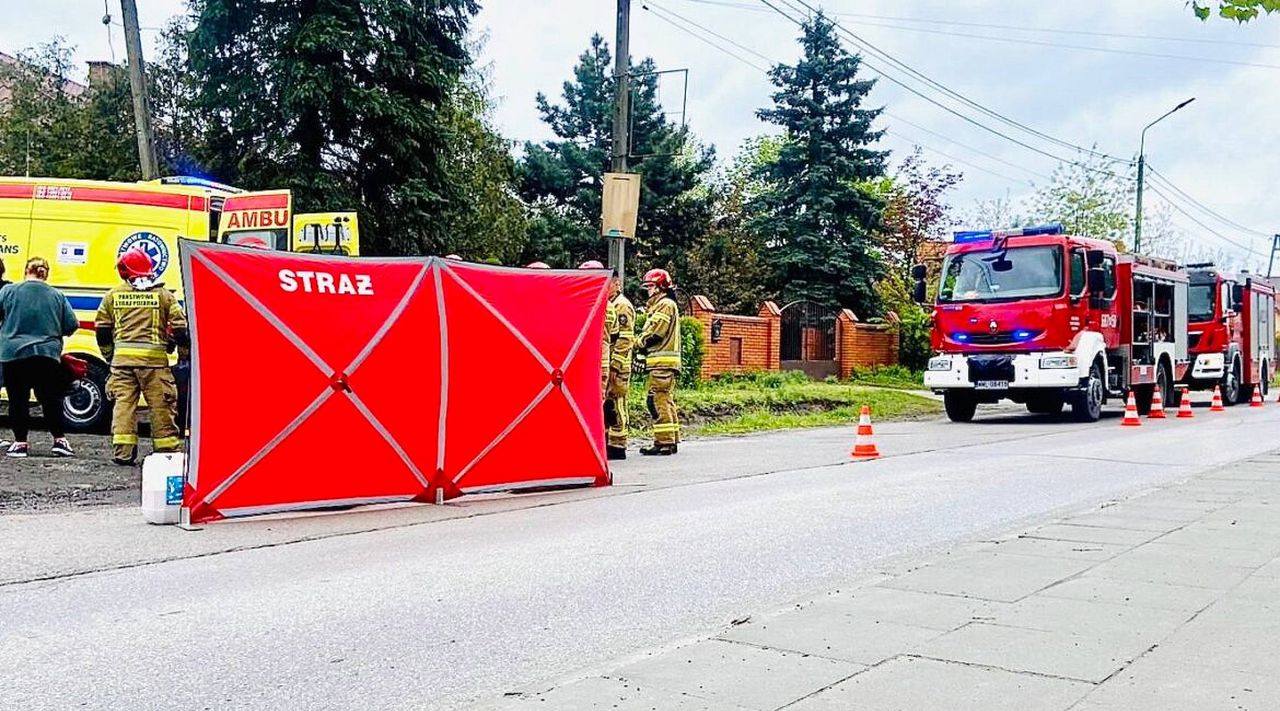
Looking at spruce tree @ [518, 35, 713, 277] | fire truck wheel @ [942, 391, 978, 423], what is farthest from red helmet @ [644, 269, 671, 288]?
spruce tree @ [518, 35, 713, 277]

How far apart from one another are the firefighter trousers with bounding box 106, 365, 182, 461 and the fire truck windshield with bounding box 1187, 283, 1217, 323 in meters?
22.2

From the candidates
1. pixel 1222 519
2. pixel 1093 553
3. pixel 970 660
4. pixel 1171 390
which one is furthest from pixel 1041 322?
pixel 970 660

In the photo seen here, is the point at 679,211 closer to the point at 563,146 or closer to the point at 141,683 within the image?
the point at 563,146

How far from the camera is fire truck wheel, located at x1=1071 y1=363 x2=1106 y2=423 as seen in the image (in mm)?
19581

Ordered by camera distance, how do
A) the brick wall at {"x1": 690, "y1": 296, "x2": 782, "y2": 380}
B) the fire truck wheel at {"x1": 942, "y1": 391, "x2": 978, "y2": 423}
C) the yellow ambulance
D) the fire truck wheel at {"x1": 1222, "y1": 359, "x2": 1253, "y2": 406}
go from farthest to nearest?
the fire truck wheel at {"x1": 1222, "y1": 359, "x2": 1253, "y2": 406}, the brick wall at {"x1": 690, "y1": 296, "x2": 782, "y2": 380}, the fire truck wheel at {"x1": 942, "y1": 391, "x2": 978, "y2": 423}, the yellow ambulance

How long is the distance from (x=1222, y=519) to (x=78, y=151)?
25832 mm

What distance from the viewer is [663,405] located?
1334 cm

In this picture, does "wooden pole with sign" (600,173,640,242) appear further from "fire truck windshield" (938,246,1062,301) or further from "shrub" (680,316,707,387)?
"fire truck windshield" (938,246,1062,301)

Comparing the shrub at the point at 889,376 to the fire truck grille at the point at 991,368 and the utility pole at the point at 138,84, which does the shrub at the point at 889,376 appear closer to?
the fire truck grille at the point at 991,368

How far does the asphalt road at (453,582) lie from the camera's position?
4.70 meters

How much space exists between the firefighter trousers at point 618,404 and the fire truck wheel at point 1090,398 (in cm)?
966

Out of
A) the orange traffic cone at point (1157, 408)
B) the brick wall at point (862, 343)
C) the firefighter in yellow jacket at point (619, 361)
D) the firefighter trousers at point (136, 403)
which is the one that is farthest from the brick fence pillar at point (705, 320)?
the firefighter trousers at point (136, 403)

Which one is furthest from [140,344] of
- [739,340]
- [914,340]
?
[914,340]

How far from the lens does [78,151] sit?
1071 inches
